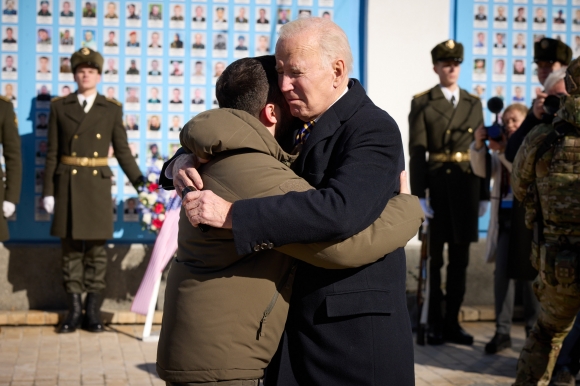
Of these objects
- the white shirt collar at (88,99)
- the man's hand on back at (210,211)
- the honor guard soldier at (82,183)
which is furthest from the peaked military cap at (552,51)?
the man's hand on back at (210,211)

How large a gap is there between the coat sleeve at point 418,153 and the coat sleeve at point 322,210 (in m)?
4.52

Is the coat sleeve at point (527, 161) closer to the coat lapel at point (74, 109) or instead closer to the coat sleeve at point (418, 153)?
the coat sleeve at point (418, 153)

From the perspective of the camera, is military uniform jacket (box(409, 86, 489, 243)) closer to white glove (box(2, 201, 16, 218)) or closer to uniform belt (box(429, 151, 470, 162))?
uniform belt (box(429, 151, 470, 162))

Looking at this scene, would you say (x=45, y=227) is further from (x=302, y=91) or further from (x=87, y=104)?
(x=302, y=91)

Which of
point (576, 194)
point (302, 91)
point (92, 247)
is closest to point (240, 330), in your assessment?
point (302, 91)

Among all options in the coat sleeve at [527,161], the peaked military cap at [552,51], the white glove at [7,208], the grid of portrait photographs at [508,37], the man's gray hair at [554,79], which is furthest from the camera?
the grid of portrait photographs at [508,37]

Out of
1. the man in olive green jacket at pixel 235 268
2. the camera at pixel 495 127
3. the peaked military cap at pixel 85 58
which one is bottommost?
the man in olive green jacket at pixel 235 268

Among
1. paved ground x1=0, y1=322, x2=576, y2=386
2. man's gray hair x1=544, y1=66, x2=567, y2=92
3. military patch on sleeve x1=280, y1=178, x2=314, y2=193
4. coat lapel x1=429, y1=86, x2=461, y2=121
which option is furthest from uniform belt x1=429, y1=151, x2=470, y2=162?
military patch on sleeve x1=280, y1=178, x2=314, y2=193

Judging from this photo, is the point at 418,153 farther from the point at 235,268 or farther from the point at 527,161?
the point at 235,268

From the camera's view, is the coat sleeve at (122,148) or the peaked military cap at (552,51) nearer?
the peaked military cap at (552,51)

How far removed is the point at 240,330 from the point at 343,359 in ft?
1.16

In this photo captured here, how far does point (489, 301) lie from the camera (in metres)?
8.12

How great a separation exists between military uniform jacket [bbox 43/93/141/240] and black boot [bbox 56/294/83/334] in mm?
516

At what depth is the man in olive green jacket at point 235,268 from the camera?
2574mm
